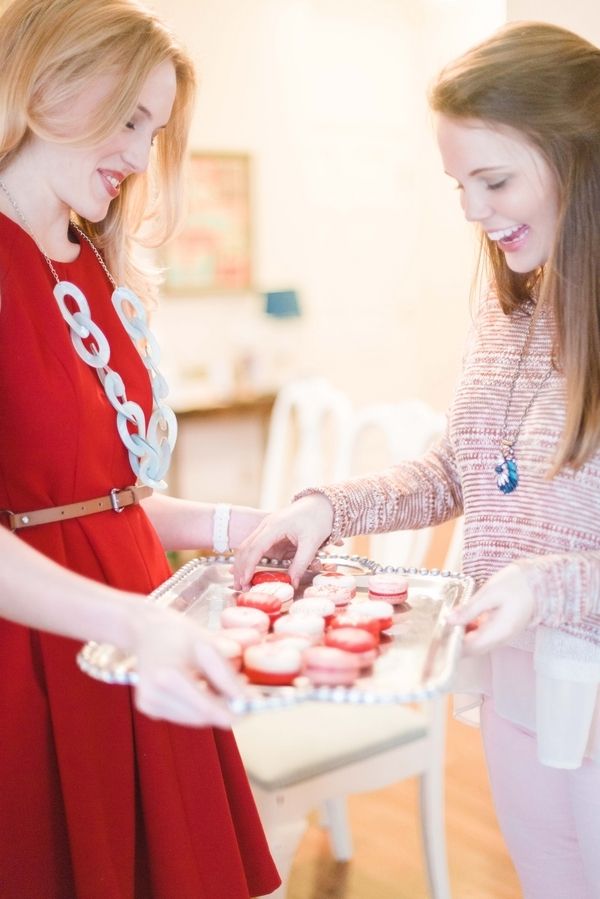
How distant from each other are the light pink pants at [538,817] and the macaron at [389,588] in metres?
0.29

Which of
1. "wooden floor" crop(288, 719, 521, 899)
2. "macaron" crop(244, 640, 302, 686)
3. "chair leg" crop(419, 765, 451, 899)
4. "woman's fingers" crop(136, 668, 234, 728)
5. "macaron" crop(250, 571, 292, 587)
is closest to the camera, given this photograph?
"woman's fingers" crop(136, 668, 234, 728)

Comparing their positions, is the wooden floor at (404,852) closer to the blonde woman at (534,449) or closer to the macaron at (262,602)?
the blonde woman at (534,449)

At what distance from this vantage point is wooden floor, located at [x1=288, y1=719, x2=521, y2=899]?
243cm

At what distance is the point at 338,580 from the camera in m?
1.37

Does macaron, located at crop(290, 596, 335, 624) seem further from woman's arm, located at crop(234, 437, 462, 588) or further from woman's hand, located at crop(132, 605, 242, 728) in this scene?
woman's hand, located at crop(132, 605, 242, 728)

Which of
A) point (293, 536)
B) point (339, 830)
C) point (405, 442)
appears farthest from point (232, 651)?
point (339, 830)

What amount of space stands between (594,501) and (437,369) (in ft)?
16.5

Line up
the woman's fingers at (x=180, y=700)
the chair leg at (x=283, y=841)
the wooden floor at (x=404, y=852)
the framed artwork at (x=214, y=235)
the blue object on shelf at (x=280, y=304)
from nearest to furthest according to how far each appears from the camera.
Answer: the woman's fingers at (x=180, y=700)
the chair leg at (x=283, y=841)
the wooden floor at (x=404, y=852)
the framed artwork at (x=214, y=235)
the blue object on shelf at (x=280, y=304)

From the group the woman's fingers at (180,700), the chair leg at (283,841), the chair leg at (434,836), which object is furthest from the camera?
the chair leg at (434,836)

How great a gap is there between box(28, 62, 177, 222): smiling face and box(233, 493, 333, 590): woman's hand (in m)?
0.48

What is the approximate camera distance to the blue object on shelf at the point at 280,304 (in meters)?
5.45

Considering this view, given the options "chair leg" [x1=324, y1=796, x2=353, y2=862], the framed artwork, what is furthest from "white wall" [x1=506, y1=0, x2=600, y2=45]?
the framed artwork

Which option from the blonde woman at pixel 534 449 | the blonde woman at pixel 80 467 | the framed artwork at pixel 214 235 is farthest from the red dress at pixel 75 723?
the framed artwork at pixel 214 235

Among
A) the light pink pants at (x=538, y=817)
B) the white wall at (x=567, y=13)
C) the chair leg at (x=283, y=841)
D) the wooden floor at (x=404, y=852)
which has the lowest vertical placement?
the wooden floor at (x=404, y=852)
